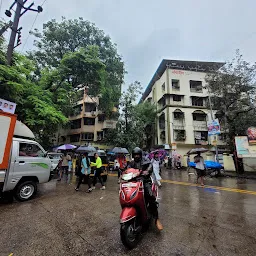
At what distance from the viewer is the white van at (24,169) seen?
15.9ft

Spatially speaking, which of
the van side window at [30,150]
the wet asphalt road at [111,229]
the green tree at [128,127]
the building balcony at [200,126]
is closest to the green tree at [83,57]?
the green tree at [128,127]

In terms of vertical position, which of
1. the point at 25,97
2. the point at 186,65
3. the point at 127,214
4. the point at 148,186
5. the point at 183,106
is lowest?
the point at 127,214

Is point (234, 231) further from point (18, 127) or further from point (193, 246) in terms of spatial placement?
point (18, 127)

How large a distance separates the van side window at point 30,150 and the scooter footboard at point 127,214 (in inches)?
169

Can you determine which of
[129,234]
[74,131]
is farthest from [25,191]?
[74,131]

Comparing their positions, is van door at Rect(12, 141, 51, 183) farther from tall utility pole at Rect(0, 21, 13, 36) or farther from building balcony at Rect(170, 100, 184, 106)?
building balcony at Rect(170, 100, 184, 106)

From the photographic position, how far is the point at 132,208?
276 centimetres

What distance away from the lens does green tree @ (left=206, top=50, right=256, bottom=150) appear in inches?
551

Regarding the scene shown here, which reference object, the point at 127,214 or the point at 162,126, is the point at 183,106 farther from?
the point at 127,214

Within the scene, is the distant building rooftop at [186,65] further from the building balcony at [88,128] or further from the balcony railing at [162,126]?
the building balcony at [88,128]

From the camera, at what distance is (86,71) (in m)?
14.3

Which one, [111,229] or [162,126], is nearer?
[111,229]

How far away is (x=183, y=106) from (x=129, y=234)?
26.1 m

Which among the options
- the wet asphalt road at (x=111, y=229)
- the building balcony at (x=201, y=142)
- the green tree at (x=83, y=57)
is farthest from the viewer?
the building balcony at (x=201, y=142)
